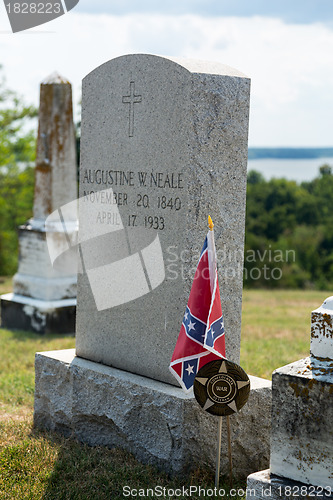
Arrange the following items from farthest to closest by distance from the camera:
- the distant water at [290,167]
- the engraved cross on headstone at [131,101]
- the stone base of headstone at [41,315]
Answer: the distant water at [290,167] < the stone base of headstone at [41,315] < the engraved cross on headstone at [131,101]

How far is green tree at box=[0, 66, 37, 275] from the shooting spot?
72.3 feet

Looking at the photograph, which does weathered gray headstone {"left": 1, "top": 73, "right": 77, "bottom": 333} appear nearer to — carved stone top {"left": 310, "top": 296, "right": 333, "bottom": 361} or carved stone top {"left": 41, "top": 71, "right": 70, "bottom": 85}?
carved stone top {"left": 41, "top": 71, "right": 70, "bottom": 85}

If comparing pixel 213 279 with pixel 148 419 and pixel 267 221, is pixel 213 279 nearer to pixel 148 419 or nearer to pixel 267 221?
pixel 148 419

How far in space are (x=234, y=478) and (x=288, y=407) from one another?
112 centimetres

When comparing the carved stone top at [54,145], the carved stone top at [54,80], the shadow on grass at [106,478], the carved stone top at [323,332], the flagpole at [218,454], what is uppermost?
the carved stone top at [54,80]

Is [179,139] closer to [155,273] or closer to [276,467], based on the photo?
[155,273]

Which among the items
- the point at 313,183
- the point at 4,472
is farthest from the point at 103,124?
the point at 313,183

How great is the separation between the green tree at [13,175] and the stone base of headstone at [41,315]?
13.3 m

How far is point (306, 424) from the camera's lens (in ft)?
9.75

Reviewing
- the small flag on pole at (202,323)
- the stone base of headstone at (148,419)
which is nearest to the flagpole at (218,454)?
the stone base of headstone at (148,419)

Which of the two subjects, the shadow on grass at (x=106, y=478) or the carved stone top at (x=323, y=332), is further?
the shadow on grass at (x=106, y=478)

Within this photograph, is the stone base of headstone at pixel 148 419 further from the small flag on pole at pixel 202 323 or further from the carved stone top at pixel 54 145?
the carved stone top at pixel 54 145

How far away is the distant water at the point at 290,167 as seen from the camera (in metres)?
34.0

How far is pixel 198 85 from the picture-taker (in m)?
3.94
